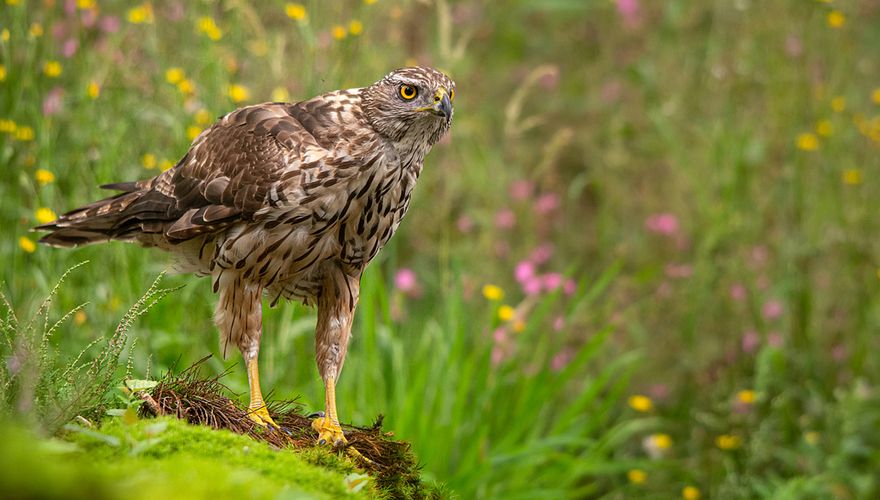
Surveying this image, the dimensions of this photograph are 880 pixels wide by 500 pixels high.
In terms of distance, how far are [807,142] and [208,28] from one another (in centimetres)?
384

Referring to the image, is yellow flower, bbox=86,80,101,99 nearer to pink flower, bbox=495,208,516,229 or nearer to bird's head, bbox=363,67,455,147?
bird's head, bbox=363,67,455,147

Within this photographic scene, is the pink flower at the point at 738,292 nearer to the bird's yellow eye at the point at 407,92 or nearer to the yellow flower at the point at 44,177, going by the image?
A: the bird's yellow eye at the point at 407,92

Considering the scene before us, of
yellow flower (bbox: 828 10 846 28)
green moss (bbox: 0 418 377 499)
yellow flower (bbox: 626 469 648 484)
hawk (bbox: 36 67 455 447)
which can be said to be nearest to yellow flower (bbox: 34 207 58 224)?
hawk (bbox: 36 67 455 447)

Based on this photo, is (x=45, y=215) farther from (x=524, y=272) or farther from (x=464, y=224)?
(x=464, y=224)

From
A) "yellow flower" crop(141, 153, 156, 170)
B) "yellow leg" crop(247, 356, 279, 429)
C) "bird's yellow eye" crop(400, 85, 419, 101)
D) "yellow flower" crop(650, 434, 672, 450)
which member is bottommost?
"yellow flower" crop(650, 434, 672, 450)

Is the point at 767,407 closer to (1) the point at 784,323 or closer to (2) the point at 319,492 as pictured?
(1) the point at 784,323

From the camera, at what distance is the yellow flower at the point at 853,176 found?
21.9 feet

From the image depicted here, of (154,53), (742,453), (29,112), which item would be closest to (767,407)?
(742,453)

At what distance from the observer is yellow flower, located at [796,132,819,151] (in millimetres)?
6824

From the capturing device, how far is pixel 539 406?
533 cm

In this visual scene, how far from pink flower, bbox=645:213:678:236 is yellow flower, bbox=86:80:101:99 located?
425 cm

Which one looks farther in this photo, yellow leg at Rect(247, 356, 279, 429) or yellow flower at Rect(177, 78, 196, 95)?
yellow flower at Rect(177, 78, 196, 95)

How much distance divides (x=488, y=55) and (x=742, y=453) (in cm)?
457

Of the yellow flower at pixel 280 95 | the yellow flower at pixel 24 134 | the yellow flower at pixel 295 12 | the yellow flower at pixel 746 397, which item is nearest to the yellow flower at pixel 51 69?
the yellow flower at pixel 24 134
